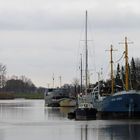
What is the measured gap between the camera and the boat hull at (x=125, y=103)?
75.4 meters

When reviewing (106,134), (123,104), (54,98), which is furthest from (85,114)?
(54,98)

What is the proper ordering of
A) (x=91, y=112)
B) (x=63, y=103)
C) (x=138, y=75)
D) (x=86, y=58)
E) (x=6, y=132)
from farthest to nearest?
(x=138, y=75) → (x=63, y=103) → (x=86, y=58) → (x=91, y=112) → (x=6, y=132)

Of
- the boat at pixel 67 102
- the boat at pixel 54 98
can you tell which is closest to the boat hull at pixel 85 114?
the boat at pixel 67 102

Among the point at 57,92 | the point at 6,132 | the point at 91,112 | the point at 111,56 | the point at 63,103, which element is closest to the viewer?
the point at 6,132

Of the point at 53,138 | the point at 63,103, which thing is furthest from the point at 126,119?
the point at 63,103

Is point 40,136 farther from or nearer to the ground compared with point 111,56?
nearer to the ground

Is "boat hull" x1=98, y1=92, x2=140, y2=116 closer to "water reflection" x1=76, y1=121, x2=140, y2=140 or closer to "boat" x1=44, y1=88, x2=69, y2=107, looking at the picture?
"water reflection" x1=76, y1=121, x2=140, y2=140

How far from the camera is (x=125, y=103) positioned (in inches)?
2977

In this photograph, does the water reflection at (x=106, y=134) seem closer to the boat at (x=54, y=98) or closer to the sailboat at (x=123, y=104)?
the sailboat at (x=123, y=104)

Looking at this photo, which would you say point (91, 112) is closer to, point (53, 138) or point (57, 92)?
point (53, 138)

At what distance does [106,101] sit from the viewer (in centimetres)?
7919

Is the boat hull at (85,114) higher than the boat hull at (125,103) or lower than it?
lower

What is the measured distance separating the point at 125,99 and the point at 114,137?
29580 millimetres

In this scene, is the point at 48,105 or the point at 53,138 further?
the point at 48,105
